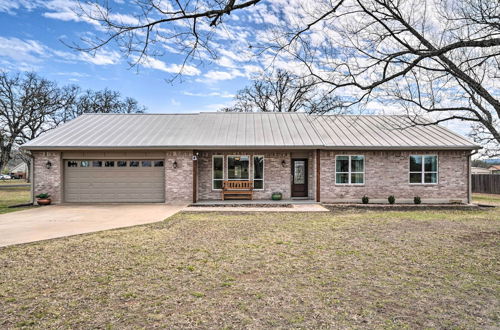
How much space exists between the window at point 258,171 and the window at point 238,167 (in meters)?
0.35

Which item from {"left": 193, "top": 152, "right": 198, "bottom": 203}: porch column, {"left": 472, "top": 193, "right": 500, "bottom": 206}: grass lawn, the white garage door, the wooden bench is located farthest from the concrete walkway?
{"left": 472, "top": 193, "right": 500, "bottom": 206}: grass lawn

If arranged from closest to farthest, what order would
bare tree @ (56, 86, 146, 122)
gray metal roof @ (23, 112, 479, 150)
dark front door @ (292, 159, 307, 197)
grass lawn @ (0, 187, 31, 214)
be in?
grass lawn @ (0, 187, 31, 214), gray metal roof @ (23, 112, 479, 150), dark front door @ (292, 159, 307, 197), bare tree @ (56, 86, 146, 122)

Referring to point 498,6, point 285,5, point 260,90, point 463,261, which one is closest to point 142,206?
point 285,5

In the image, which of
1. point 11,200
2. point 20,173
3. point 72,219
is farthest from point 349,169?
point 20,173

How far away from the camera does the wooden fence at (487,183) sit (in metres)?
21.4

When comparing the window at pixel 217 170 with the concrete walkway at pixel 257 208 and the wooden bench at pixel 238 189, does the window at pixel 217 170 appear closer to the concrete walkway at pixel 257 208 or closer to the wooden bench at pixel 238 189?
the wooden bench at pixel 238 189

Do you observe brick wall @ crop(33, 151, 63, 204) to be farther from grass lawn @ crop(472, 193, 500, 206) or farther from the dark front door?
grass lawn @ crop(472, 193, 500, 206)

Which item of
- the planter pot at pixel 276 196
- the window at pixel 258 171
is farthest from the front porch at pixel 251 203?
the window at pixel 258 171

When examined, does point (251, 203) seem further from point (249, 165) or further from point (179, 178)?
point (179, 178)

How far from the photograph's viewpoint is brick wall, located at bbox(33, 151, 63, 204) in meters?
13.9

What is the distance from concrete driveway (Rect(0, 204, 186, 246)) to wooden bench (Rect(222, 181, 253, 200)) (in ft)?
7.84

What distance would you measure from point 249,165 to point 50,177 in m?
9.39

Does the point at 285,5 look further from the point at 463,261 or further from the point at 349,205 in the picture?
the point at 349,205

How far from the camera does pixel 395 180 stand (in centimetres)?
1450
